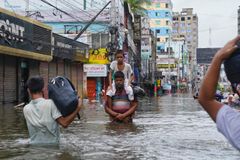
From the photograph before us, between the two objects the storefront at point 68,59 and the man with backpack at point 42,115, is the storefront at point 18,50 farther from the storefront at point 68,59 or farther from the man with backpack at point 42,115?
the man with backpack at point 42,115

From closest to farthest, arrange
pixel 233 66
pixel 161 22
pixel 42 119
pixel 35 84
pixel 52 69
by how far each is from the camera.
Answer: pixel 233 66 → pixel 35 84 → pixel 42 119 → pixel 52 69 → pixel 161 22

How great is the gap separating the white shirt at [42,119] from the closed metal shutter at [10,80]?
1769cm

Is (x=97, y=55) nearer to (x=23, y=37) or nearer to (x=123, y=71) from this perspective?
(x=23, y=37)

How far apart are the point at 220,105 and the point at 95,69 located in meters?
34.7

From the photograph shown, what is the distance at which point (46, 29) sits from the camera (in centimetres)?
2753

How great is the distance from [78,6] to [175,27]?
6115 inches

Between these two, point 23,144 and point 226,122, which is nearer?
point 226,122

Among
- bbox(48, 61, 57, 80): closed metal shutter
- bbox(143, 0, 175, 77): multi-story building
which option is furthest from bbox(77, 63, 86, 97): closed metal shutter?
bbox(143, 0, 175, 77): multi-story building

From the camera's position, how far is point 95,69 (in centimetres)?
3781

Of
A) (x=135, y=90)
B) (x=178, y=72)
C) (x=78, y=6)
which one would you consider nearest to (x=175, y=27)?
(x=178, y=72)

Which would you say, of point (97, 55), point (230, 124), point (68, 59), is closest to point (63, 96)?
point (230, 124)

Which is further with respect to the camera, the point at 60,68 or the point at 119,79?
the point at 60,68

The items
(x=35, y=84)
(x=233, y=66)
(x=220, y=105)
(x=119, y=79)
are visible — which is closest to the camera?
(x=233, y=66)

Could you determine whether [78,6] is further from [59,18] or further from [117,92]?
[117,92]
